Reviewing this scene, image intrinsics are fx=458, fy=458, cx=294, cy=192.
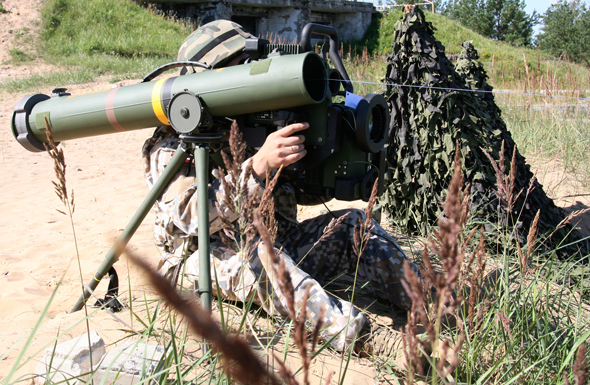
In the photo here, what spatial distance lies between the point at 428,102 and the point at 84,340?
8.02ft

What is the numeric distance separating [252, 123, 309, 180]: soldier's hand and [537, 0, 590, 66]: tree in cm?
2385

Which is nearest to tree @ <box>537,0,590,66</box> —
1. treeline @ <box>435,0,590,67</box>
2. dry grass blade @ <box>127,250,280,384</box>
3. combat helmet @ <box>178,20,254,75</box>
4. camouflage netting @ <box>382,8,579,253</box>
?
treeline @ <box>435,0,590,67</box>

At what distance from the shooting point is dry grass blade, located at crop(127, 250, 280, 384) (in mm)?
299

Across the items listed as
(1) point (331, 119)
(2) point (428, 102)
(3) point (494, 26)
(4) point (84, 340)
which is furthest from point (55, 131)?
(3) point (494, 26)

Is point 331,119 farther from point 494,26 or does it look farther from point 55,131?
point 494,26

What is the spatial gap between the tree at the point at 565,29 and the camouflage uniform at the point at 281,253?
2334 cm

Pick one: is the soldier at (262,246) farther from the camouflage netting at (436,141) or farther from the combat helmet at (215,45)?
the camouflage netting at (436,141)

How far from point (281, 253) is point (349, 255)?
0.81 meters

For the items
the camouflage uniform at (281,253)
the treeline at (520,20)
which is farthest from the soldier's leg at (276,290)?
the treeline at (520,20)

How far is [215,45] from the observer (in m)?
2.16

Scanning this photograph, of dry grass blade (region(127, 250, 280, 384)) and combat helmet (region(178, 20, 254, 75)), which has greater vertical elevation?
combat helmet (region(178, 20, 254, 75))

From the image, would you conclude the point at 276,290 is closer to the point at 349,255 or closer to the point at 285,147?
the point at 285,147

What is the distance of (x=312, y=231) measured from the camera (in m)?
2.38

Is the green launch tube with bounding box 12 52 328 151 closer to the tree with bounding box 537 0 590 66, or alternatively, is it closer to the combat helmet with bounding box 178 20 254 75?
the combat helmet with bounding box 178 20 254 75
